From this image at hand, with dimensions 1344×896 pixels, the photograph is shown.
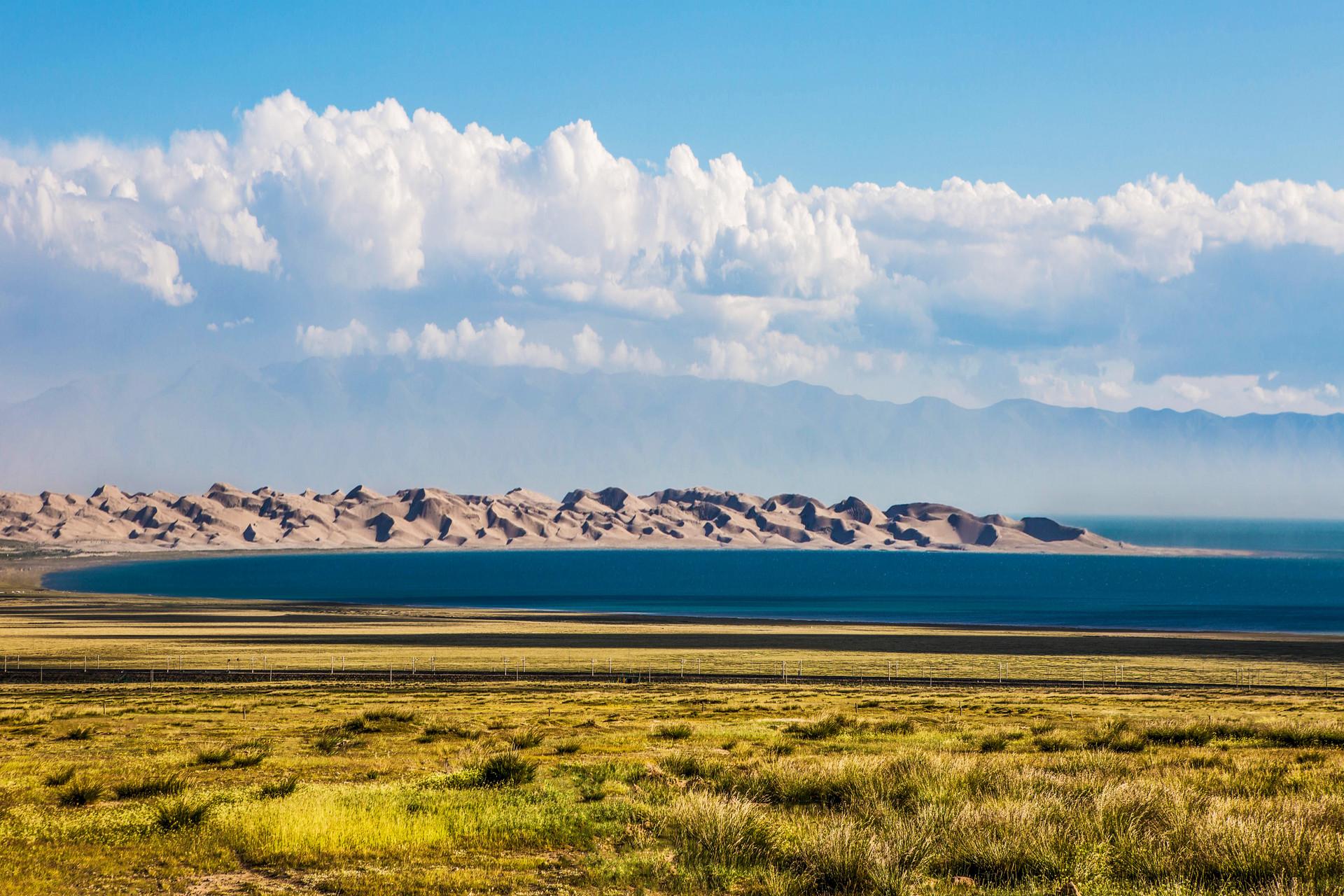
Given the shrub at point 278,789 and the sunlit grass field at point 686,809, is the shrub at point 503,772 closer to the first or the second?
the sunlit grass field at point 686,809

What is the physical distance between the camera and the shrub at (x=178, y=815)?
13.6m

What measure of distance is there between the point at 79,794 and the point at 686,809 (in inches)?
388

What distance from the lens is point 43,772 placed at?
1912 centimetres

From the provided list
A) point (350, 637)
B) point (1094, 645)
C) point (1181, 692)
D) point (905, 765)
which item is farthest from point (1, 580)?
point (905, 765)

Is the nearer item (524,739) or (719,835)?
(719,835)

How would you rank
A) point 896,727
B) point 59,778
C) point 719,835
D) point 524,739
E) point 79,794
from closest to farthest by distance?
point 719,835
point 79,794
point 59,778
point 524,739
point 896,727

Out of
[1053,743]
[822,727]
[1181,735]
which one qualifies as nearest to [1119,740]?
[1053,743]

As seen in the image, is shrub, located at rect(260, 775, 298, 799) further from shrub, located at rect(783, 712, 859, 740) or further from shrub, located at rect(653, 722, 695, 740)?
shrub, located at rect(783, 712, 859, 740)

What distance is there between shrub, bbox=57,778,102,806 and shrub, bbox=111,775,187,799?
30 cm

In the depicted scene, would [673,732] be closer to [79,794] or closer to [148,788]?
[148,788]

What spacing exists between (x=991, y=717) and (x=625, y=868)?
2459 centimetres

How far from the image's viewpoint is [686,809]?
13.4 m

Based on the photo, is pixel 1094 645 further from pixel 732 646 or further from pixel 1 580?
pixel 1 580

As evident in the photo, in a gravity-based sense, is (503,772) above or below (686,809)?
below
